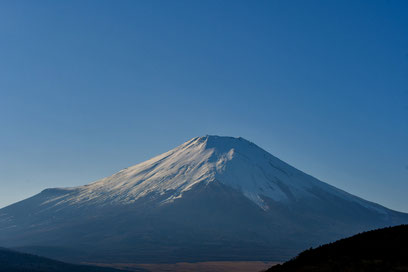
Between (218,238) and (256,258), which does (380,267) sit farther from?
(218,238)

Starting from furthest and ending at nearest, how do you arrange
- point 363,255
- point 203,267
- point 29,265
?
point 203,267, point 29,265, point 363,255

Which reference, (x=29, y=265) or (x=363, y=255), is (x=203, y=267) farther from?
(x=363, y=255)

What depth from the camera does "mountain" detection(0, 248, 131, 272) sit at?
9322 centimetres

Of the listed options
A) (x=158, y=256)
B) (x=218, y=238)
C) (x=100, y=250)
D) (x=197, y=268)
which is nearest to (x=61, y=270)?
(x=197, y=268)

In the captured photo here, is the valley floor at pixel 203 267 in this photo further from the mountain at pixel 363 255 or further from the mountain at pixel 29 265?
the mountain at pixel 363 255

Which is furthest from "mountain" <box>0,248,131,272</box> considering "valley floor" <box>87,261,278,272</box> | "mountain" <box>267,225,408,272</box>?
"mountain" <box>267,225,408,272</box>

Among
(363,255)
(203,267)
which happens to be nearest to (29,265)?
(203,267)

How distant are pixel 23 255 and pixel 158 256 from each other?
173ft

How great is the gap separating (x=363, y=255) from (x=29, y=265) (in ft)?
290

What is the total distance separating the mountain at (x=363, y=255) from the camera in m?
22.5

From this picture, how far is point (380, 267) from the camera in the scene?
2184cm

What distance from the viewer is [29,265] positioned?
321 feet

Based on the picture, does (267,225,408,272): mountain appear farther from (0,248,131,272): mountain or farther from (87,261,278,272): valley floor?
(87,261,278,272): valley floor

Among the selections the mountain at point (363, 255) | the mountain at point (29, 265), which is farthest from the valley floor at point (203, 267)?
the mountain at point (363, 255)
